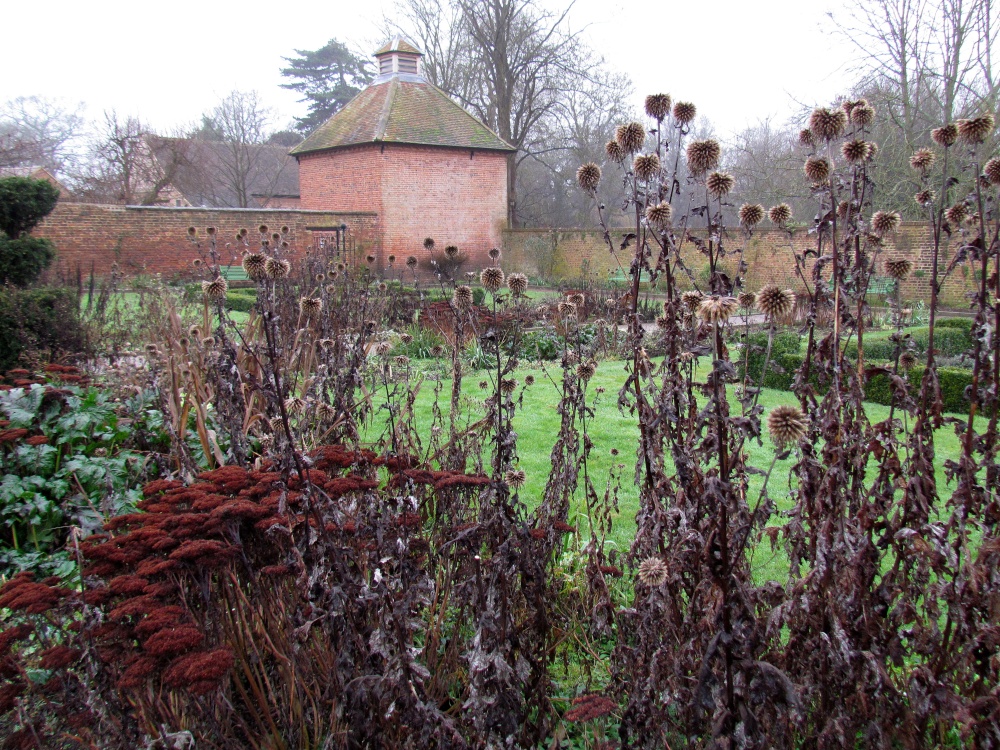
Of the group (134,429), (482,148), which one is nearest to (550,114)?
(482,148)

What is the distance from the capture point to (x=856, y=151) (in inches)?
108

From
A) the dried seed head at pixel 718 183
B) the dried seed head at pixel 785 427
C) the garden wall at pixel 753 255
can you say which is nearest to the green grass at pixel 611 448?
the dried seed head at pixel 718 183

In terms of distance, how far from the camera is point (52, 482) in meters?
4.09

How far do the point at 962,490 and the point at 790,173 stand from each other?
1961 centimetres

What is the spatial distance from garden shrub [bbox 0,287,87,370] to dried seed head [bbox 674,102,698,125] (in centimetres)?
601

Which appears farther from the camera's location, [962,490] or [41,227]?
[41,227]

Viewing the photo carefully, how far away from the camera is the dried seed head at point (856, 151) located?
2.73m

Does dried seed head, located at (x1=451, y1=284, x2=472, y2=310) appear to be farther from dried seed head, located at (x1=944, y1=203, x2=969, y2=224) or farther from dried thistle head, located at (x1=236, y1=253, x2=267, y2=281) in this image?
dried seed head, located at (x1=944, y1=203, x2=969, y2=224)

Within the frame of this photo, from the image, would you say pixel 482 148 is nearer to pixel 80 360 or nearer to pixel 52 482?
pixel 80 360

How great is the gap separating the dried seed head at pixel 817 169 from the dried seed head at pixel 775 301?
0.59 metres

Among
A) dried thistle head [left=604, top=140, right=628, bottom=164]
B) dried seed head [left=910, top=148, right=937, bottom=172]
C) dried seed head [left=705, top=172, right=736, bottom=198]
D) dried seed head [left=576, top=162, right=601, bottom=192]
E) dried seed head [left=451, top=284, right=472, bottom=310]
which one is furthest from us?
dried seed head [left=451, top=284, right=472, bottom=310]

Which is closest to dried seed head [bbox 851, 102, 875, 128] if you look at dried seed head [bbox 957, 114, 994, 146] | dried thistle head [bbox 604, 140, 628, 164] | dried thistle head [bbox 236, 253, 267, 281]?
dried seed head [bbox 957, 114, 994, 146]

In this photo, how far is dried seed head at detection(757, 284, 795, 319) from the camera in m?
2.27

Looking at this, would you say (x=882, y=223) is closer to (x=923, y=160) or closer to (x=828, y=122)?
(x=923, y=160)
